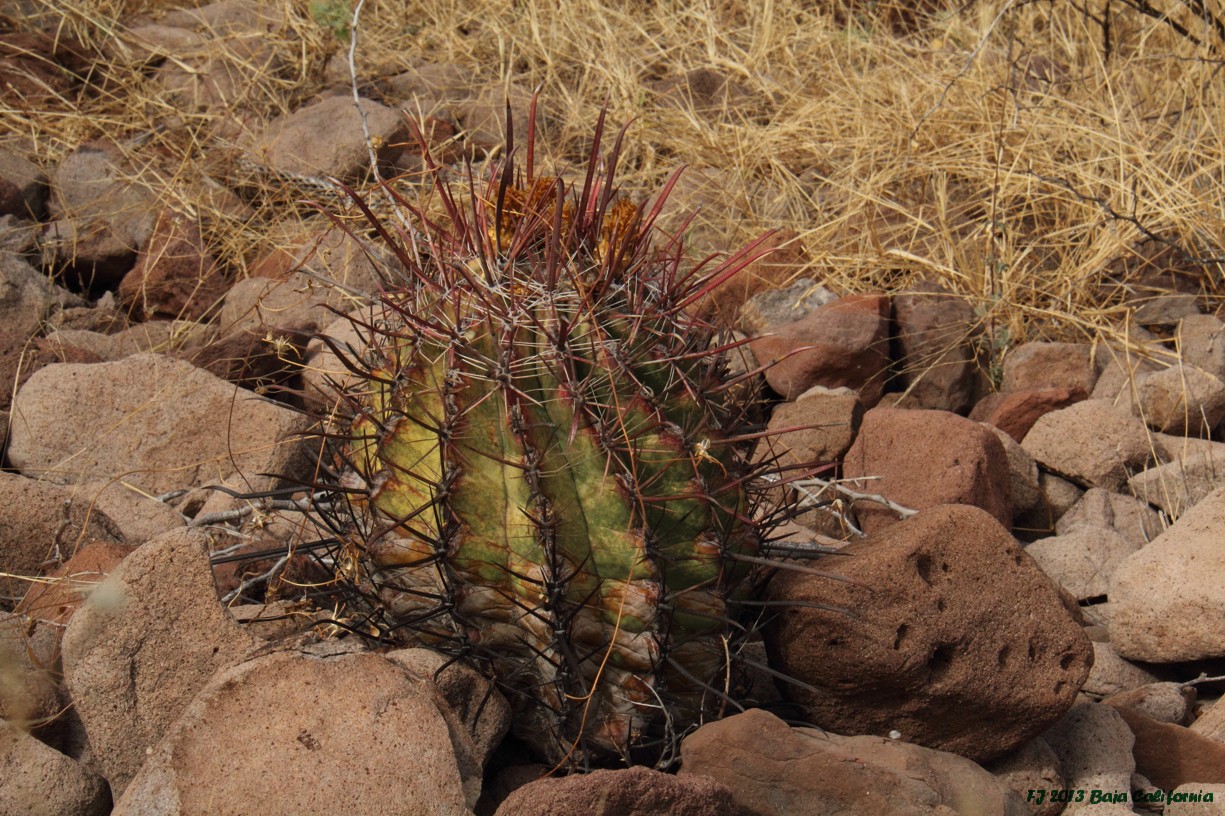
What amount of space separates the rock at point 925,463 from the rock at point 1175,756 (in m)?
0.80

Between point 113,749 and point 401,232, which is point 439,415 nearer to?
point 401,232

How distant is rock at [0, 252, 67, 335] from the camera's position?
471cm

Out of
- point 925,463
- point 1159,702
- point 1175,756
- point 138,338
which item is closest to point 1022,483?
point 925,463

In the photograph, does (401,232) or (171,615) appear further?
(401,232)

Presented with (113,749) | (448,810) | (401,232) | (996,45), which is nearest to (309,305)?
(401,232)

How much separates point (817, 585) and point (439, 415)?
85cm

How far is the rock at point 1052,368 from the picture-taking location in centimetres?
470

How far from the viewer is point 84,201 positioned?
18.8 ft

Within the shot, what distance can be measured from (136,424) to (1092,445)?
3031 millimetres

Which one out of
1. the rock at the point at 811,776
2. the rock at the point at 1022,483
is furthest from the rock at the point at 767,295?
the rock at the point at 811,776

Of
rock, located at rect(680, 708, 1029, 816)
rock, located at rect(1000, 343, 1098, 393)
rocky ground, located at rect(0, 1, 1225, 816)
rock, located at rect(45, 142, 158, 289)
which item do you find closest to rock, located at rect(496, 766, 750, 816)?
rocky ground, located at rect(0, 1, 1225, 816)

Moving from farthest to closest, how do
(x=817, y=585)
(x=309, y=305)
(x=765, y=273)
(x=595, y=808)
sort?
1. (x=765, y=273)
2. (x=309, y=305)
3. (x=817, y=585)
4. (x=595, y=808)

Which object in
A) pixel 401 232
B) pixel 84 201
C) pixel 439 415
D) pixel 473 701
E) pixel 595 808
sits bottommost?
pixel 84 201

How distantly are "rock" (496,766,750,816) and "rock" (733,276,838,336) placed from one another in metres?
2.85
